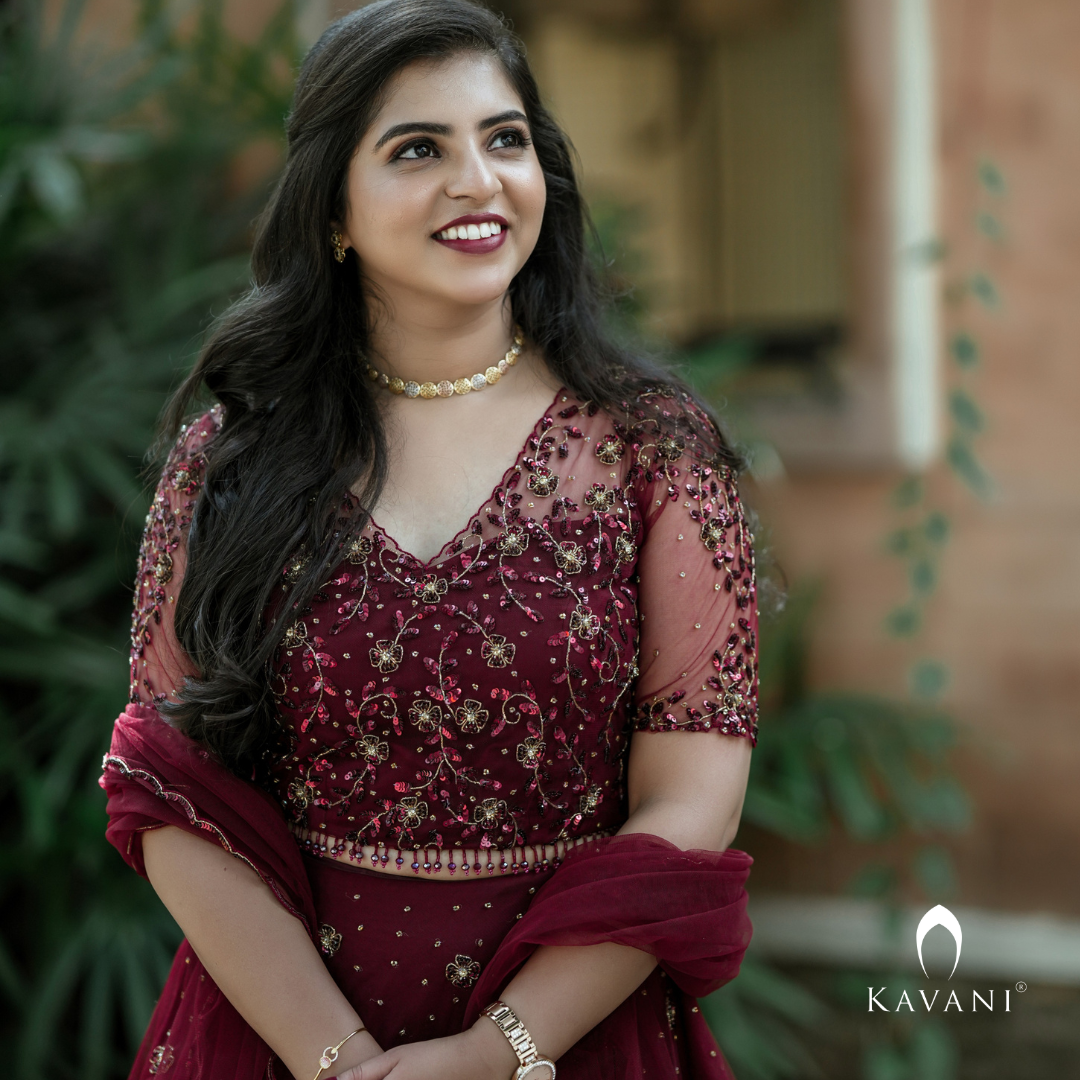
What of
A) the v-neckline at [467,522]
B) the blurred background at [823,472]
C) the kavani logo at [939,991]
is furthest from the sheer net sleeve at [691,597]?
the kavani logo at [939,991]

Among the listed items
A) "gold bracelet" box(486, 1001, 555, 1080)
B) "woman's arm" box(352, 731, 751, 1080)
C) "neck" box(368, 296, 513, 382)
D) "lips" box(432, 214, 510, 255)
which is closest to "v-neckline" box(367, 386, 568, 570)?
"neck" box(368, 296, 513, 382)

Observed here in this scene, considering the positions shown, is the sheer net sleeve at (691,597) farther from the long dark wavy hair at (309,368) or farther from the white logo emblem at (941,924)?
the white logo emblem at (941,924)

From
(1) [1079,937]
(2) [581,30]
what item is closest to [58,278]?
(2) [581,30]

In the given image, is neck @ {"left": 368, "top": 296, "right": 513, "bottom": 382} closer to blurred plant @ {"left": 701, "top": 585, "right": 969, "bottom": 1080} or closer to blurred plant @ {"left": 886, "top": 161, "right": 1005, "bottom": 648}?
blurred plant @ {"left": 701, "top": 585, "right": 969, "bottom": 1080}

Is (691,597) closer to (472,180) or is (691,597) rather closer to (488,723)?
(488,723)

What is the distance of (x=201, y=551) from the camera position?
68.5 inches

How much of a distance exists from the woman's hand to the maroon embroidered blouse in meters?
0.25

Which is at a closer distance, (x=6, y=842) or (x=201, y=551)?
(x=201, y=551)

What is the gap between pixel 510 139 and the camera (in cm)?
173

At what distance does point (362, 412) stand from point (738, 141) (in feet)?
9.36

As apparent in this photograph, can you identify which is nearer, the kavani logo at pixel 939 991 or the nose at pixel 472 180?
the nose at pixel 472 180

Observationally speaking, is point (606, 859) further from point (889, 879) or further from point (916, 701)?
point (916, 701)

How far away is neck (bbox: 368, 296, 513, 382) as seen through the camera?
179 cm

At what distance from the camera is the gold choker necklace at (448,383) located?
180cm
